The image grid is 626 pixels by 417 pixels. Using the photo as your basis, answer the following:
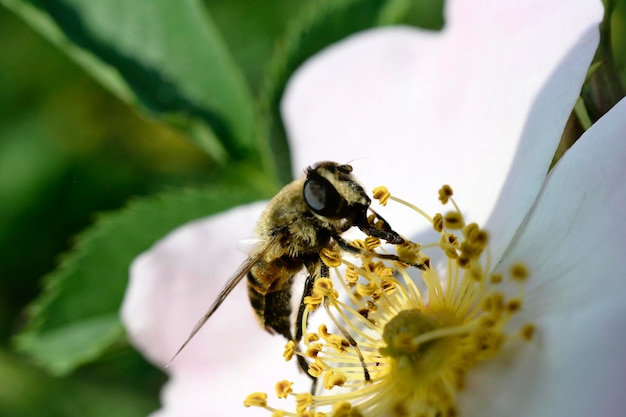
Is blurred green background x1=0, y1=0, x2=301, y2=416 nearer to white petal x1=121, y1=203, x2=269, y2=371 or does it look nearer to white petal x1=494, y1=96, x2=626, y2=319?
white petal x1=121, y1=203, x2=269, y2=371

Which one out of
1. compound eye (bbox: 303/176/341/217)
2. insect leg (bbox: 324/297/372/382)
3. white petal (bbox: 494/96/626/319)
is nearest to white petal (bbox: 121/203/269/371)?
insect leg (bbox: 324/297/372/382)

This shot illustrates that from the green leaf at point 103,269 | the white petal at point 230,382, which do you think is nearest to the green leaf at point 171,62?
the green leaf at point 103,269

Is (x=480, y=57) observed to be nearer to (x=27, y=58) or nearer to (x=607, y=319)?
(x=607, y=319)

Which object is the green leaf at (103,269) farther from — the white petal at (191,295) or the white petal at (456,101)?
the white petal at (456,101)

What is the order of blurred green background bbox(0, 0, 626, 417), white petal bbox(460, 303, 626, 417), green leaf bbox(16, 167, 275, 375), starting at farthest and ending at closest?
blurred green background bbox(0, 0, 626, 417) → green leaf bbox(16, 167, 275, 375) → white petal bbox(460, 303, 626, 417)

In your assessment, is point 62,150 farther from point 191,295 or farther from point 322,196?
point 322,196

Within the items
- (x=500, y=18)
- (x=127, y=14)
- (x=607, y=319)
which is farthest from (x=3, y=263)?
(x=607, y=319)
